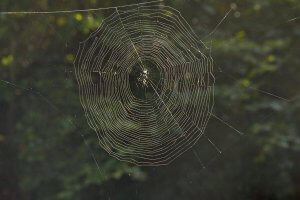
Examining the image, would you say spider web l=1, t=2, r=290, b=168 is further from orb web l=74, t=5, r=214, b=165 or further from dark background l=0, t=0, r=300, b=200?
dark background l=0, t=0, r=300, b=200

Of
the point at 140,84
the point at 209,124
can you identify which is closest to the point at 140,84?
the point at 140,84

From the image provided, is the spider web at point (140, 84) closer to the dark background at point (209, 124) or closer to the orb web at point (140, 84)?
the orb web at point (140, 84)

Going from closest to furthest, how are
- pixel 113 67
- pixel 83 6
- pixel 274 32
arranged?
pixel 113 67, pixel 83 6, pixel 274 32

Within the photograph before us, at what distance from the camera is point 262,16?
502 cm

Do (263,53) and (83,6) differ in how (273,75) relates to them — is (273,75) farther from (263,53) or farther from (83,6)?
(83,6)

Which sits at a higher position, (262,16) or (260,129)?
(262,16)

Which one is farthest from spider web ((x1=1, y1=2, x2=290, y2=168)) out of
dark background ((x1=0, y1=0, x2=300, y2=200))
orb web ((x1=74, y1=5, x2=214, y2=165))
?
dark background ((x1=0, y1=0, x2=300, y2=200))

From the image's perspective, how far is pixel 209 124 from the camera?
4664 mm

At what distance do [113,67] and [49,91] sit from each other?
187cm

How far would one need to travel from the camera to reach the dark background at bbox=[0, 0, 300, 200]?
471cm

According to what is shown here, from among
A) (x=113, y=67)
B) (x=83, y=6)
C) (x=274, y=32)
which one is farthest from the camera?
(x=274, y=32)

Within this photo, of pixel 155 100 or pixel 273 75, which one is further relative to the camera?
pixel 273 75

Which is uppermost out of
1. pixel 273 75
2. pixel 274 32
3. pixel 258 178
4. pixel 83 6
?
pixel 83 6

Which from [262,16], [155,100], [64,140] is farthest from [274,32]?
[155,100]
